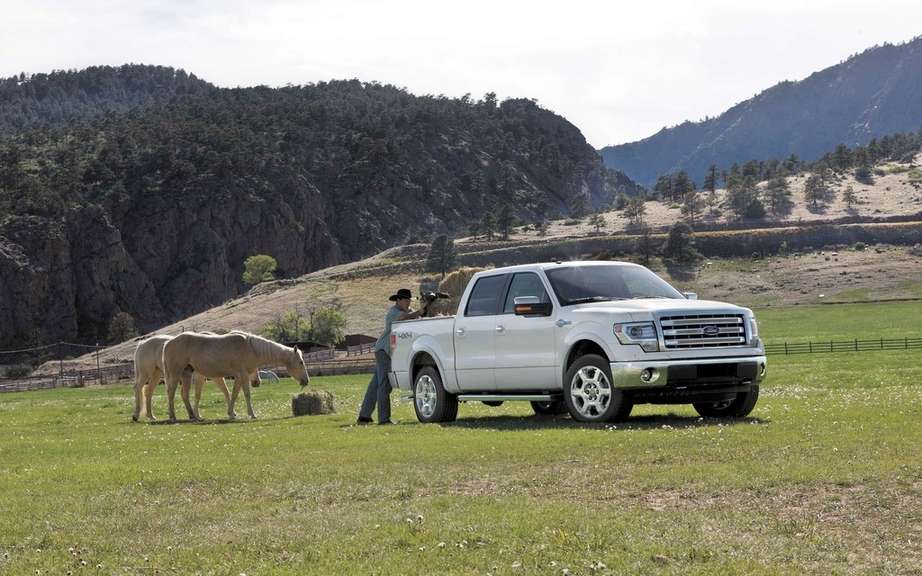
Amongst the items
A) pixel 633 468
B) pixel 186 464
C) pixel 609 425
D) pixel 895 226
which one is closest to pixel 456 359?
pixel 609 425

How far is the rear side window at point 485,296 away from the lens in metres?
18.4

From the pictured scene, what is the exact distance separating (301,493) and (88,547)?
2776mm

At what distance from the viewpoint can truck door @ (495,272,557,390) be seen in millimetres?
17094

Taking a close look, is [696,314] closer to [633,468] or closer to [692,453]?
[692,453]

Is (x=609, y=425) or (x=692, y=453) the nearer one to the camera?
(x=692, y=453)

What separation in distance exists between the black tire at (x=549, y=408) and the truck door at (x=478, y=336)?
180cm

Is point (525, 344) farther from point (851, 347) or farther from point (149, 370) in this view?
point (851, 347)

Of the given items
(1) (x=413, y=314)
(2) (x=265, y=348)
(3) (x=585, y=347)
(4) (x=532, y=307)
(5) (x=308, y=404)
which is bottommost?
(5) (x=308, y=404)

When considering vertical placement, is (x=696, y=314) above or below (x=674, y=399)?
above

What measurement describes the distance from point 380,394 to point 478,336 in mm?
2972

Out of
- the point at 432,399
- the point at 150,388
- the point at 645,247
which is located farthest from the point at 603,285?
the point at 645,247

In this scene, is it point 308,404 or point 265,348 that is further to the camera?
point 308,404

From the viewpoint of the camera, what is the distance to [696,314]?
16.1 meters

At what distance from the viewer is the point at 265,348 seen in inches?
1001
